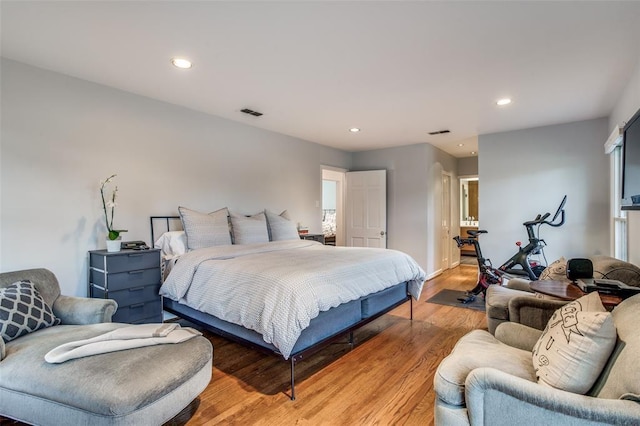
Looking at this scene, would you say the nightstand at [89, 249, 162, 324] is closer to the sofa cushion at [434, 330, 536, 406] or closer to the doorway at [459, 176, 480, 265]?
the sofa cushion at [434, 330, 536, 406]

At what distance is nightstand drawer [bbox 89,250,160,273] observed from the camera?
2.83 meters

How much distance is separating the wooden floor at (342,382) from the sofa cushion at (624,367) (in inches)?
41.4

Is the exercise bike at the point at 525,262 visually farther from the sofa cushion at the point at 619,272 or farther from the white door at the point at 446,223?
the white door at the point at 446,223

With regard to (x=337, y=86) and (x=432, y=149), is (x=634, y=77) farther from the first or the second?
(x=432, y=149)

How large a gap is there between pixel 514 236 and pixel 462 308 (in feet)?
5.05

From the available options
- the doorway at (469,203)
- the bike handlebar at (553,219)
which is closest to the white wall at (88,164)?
the bike handlebar at (553,219)

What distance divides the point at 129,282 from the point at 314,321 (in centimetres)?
179

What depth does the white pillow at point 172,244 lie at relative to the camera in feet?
11.3

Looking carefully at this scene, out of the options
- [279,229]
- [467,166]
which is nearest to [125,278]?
[279,229]

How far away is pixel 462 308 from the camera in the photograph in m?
4.30

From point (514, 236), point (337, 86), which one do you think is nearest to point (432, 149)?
point (514, 236)

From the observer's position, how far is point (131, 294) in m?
2.97

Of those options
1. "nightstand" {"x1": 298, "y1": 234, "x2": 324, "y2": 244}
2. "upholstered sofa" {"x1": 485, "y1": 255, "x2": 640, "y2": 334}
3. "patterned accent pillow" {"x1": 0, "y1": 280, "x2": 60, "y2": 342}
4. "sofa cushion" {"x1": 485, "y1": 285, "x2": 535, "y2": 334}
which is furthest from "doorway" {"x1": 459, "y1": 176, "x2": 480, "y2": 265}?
"patterned accent pillow" {"x1": 0, "y1": 280, "x2": 60, "y2": 342}

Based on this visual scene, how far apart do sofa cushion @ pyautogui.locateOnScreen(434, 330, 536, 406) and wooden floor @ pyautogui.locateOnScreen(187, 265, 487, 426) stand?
23.8 inches
